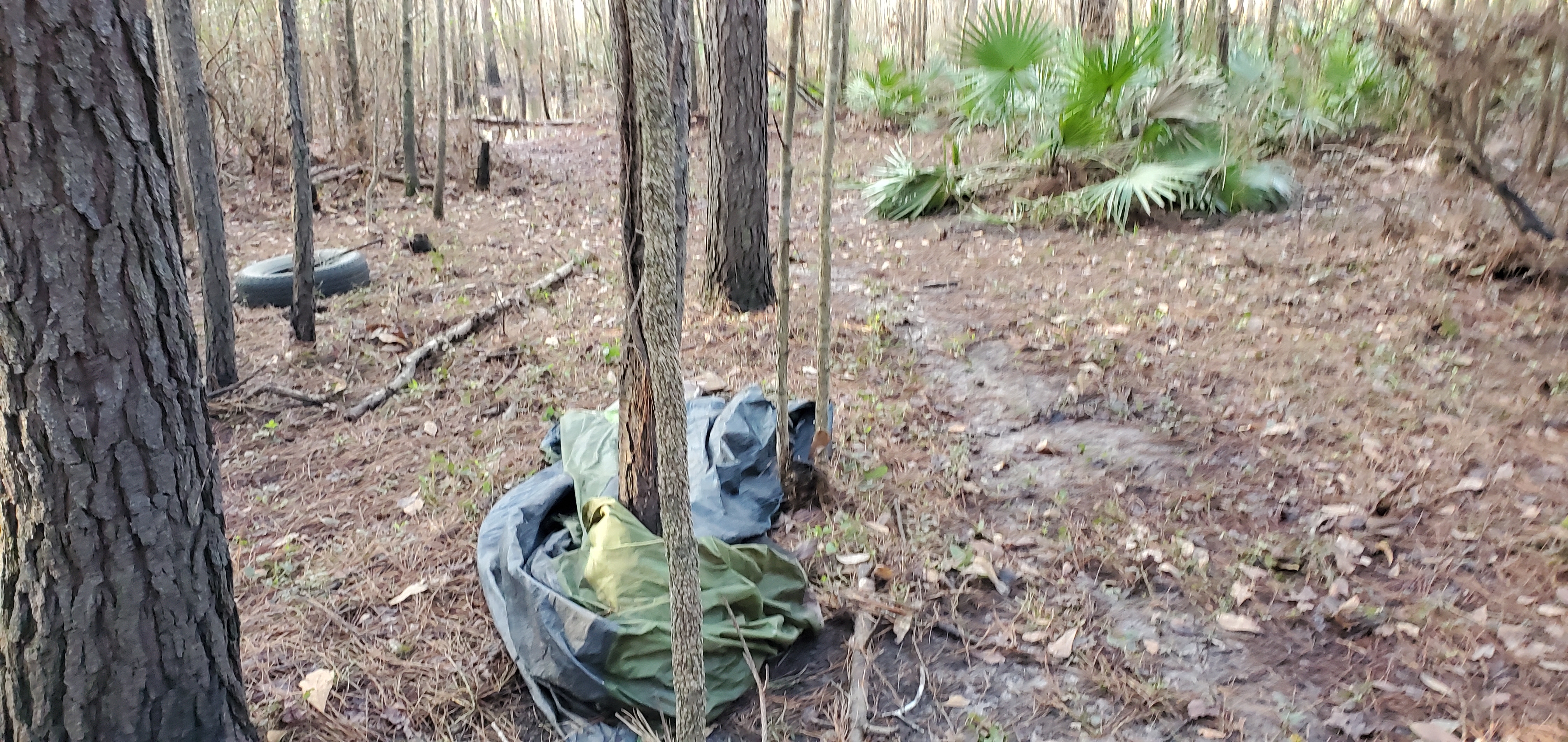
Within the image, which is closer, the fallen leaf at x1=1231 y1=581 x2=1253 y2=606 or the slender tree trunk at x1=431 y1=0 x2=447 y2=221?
the fallen leaf at x1=1231 y1=581 x2=1253 y2=606

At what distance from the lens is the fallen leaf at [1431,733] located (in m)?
2.28

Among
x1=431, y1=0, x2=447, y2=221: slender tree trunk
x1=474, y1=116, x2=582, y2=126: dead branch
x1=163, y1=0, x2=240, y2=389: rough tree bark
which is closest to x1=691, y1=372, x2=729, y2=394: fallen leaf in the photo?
x1=163, y1=0, x2=240, y2=389: rough tree bark

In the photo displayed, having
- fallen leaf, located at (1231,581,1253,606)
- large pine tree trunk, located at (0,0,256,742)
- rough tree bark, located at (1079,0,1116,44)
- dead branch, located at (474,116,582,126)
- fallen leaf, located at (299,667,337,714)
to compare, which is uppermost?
rough tree bark, located at (1079,0,1116,44)

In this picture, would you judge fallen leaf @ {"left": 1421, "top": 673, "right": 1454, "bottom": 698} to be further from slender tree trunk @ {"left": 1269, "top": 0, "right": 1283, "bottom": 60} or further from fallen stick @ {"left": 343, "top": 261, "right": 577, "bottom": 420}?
slender tree trunk @ {"left": 1269, "top": 0, "right": 1283, "bottom": 60}

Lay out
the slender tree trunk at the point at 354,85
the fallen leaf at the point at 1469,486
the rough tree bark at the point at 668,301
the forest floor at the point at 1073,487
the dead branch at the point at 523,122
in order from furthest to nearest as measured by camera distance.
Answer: the dead branch at the point at 523,122, the slender tree trunk at the point at 354,85, the fallen leaf at the point at 1469,486, the forest floor at the point at 1073,487, the rough tree bark at the point at 668,301

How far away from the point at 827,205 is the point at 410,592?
80.4 inches

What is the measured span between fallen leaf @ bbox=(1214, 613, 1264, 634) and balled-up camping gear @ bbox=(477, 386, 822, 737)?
129 centimetres

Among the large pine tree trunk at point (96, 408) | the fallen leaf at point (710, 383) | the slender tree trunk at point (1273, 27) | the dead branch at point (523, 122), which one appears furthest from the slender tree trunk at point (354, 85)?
the slender tree trunk at point (1273, 27)

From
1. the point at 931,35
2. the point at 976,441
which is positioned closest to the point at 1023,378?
the point at 976,441

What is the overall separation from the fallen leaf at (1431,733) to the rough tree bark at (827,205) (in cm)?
207

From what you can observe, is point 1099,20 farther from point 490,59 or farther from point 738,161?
point 490,59

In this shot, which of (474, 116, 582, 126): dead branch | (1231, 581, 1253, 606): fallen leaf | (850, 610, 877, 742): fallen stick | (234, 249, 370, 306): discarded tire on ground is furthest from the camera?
(474, 116, 582, 126): dead branch

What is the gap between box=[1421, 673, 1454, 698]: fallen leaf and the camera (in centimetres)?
244

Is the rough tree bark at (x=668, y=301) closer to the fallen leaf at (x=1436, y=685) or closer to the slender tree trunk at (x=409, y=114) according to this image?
the fallen leaf at (x=1436, y=685)
